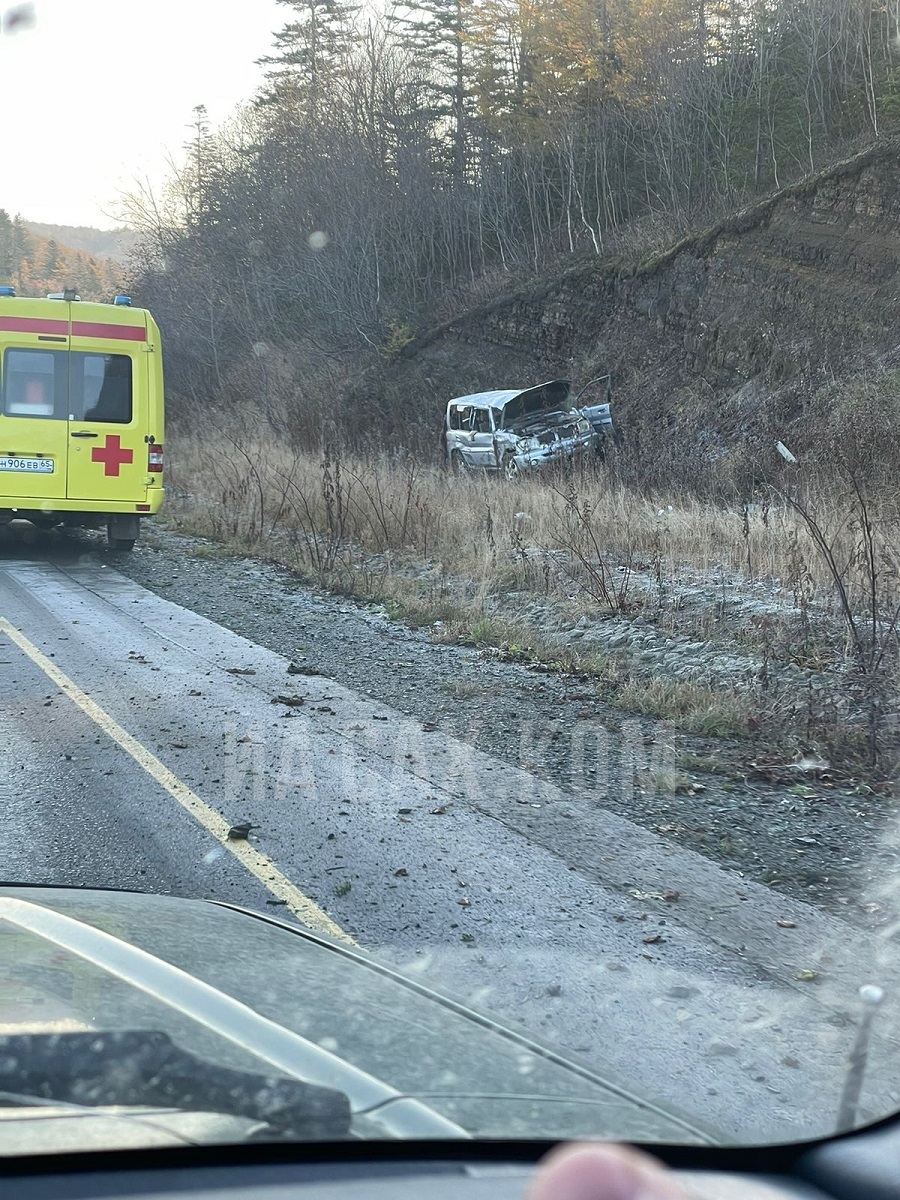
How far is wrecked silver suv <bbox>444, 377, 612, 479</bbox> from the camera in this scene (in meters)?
20.6

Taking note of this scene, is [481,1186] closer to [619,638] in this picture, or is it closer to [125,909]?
[125,909]

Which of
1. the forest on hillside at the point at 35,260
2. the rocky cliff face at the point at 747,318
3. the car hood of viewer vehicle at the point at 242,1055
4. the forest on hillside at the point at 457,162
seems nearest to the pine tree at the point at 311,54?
the forest on hillside at the point at 457,162

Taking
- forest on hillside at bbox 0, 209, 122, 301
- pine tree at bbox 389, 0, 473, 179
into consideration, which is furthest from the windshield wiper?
forest on hillside at bbox 0, 209, 122, 301

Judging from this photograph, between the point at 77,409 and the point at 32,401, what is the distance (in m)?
0.49

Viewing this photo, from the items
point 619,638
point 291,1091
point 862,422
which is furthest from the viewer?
point 862,422

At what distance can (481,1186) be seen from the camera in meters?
1.26

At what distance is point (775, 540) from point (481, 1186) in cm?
998

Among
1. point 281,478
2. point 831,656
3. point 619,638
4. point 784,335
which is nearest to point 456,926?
point 831,656

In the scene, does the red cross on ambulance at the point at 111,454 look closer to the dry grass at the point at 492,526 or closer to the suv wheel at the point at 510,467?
the dry grass at the point at 492,526

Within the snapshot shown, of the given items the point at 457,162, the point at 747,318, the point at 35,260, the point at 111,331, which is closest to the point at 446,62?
the point at 457,162

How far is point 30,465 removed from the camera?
12.4m

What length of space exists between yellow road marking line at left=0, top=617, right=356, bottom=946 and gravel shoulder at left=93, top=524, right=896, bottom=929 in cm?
175

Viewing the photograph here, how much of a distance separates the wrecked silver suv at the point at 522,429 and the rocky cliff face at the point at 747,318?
1206mm

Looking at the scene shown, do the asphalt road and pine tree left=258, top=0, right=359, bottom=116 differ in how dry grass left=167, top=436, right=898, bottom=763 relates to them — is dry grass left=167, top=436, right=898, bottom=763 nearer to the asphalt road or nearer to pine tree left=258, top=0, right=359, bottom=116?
the asphalt road
